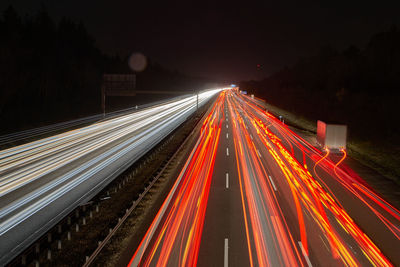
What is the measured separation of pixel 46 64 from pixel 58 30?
16267 mm

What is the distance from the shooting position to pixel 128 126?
1337 inches

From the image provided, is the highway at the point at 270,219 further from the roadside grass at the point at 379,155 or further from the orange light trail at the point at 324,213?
the roadside grass at the point at 379,155

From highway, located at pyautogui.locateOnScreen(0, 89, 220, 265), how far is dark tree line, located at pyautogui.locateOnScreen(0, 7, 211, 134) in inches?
514

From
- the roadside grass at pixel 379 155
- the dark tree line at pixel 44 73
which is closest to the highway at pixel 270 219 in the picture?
the roadside grass at pixel 379 155

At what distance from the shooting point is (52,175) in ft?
51.8

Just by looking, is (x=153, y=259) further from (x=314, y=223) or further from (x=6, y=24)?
(x=6, y=24)

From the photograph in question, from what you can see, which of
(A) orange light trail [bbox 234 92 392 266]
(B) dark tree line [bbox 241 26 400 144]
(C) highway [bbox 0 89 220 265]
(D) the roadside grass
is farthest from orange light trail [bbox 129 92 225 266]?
(B) dark tree line [bbox 241 26 400 144]

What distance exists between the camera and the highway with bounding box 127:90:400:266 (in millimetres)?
9070

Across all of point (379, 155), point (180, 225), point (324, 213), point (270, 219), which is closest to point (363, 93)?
point (379, 155)

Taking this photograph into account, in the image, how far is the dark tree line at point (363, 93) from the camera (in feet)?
112

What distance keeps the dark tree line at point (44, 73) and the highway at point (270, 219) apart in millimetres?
26638

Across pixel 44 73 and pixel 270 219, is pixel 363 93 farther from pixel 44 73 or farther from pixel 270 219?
pixel 44 73

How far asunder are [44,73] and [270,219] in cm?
5395

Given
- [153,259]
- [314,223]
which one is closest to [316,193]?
[314,223]
